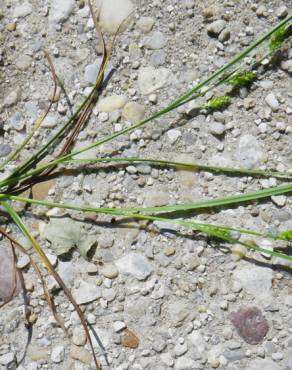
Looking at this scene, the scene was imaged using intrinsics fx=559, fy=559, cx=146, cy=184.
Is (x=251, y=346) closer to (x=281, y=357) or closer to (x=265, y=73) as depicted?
(x=281, y=357)

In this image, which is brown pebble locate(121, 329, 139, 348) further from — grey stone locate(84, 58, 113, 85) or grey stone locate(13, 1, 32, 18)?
grey stone locate(13, 1, 32, 18)

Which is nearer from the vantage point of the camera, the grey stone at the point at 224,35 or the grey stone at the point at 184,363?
the grey stone at the point at 184,363

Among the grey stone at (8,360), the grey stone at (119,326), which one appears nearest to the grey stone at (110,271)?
the grey stone at (119,326)

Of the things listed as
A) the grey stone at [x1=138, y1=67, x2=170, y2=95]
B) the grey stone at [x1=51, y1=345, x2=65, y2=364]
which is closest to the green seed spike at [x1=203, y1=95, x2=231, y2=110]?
the grey stone at [x1=138, y1=67, x2=170, y2=95]

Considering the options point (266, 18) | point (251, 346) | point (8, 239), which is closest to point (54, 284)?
point (8, 239)

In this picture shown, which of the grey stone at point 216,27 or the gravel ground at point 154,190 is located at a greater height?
the grey stone at point 216,27

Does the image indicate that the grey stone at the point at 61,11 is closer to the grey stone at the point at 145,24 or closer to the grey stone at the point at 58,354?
the grey stone at the point at 145,24

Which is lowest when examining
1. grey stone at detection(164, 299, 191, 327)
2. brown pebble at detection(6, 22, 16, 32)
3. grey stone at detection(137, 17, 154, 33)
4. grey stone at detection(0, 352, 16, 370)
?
grey stone at detection(0, 352, 16, 370)
